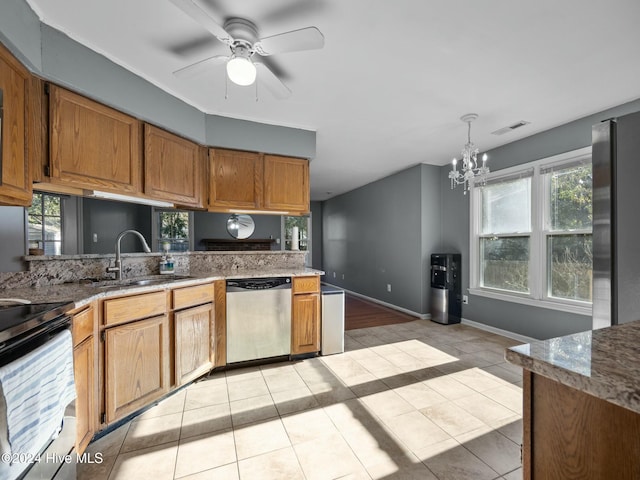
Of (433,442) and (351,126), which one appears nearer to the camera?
(433,442)

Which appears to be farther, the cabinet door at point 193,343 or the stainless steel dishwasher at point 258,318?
the stainless steel dishwasher at point 258,318

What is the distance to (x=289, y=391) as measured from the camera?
2328 millimetres

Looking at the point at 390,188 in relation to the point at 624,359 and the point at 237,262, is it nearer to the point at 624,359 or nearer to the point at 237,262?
the point at 237,262

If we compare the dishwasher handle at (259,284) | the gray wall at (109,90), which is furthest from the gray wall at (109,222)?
the dishwasher handle at (259,284)

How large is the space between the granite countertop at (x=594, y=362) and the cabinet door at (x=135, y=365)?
209 cm

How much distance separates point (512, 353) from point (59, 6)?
2584mm

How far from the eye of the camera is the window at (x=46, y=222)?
2.44m

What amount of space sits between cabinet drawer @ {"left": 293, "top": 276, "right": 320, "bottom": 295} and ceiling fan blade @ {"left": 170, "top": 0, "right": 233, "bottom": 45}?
2.04 metres

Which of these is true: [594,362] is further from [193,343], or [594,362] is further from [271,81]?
[193,343]

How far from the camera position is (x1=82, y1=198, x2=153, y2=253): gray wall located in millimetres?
3041

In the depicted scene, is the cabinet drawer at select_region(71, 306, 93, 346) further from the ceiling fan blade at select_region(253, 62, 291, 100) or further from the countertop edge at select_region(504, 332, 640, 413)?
the countertop edge at select_region(504, 332, 640, 413)

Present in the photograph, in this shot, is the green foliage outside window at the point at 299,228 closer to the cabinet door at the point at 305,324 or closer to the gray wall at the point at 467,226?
the gray wall at the point at 467,226

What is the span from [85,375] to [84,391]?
86 millimetres

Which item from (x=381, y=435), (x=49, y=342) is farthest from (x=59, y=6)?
(x=381, y=435)
